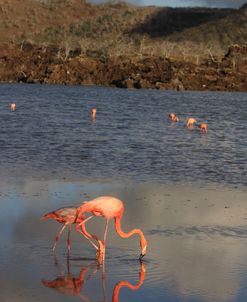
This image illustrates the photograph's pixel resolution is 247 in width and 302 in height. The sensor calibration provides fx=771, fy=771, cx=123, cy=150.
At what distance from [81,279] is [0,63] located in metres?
99.3

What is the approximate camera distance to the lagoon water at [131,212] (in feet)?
30.6

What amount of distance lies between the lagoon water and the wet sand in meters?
0.02

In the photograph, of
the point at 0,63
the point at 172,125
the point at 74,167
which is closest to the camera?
the point at 74,167

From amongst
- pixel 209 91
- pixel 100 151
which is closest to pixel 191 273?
pixel 100 151

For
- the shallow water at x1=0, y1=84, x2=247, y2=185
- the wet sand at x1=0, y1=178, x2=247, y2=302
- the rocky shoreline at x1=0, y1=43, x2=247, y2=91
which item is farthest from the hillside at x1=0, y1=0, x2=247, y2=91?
the wet sand at x1=0, y1=178, x2=247, y2=302

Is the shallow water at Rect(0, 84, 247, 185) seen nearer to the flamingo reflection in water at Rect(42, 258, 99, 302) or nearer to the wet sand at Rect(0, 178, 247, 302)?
the wet sand at Rect(0, 178, 247, 302)

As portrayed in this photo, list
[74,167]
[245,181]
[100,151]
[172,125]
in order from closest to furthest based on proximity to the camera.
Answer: [245,181]
[74,167]
[100,151]
[172,125]

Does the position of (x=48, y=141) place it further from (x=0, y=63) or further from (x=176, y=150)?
(x=0, y=63)

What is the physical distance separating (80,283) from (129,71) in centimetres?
9056

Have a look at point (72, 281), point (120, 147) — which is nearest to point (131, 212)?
point (72, 281)

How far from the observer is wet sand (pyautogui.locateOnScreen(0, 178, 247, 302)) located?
9102 millimetres

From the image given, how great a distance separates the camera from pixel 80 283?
9484 mm

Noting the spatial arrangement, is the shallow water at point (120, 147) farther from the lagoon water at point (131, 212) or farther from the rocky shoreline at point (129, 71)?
the rocky shoreline at point (129, 71)

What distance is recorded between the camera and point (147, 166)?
20891 mm
